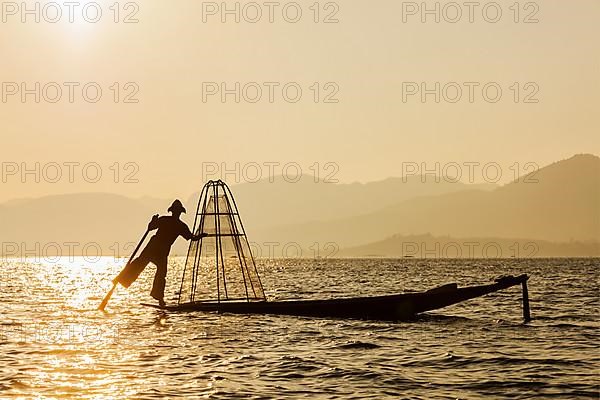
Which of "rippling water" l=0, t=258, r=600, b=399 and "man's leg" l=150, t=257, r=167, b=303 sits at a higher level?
"man's leg" l=150, t=257, r=167, b=303

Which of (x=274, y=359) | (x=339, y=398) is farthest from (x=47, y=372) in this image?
(x=339, y=398)

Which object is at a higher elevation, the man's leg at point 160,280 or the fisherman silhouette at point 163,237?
the fisherman silhouette at point 163,237

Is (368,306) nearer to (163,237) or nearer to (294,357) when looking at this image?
(163,237)

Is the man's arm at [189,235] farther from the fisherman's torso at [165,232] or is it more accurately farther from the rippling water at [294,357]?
the rippling water at [294,357]

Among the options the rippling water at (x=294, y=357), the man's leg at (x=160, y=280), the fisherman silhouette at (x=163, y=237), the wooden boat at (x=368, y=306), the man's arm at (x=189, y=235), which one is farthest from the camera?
the man's leg at (x=160, y=280)

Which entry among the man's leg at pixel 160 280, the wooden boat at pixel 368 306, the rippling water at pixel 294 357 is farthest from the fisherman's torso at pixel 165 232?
the wooden boat at pixel 368 306

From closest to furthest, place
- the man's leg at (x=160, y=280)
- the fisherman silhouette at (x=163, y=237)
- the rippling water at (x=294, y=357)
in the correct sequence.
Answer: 1. the rippling water at (x=294, y=357)
2. the fisherman silhouette at (x=163, y=237)
3. the man's leg at (x=160, y=280)

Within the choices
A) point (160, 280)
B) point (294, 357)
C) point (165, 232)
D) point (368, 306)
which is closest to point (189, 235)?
point (165, 232)

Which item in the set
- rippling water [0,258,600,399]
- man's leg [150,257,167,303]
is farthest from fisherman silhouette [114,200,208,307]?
rippling water [0,258,600,399]

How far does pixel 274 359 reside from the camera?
20266mm

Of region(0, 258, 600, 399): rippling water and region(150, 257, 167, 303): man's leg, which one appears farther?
region(150, 257, 167, 303): man's leg

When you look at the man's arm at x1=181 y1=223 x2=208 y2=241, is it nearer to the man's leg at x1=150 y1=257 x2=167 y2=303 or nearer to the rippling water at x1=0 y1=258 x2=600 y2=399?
the man's leg at x1=150 y1=257 x2=167 y2=303

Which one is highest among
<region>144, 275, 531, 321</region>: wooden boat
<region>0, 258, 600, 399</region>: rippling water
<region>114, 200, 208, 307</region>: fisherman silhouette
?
<region>114, 200, 208, 307</region>: fisherman silhouette

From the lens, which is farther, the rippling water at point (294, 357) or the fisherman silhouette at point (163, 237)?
the fisherman silhouette at point (163, 237)
